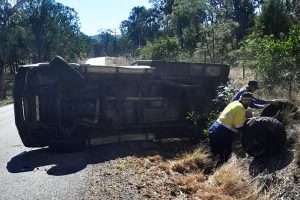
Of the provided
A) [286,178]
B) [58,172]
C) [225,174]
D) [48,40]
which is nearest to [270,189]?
[286,178]

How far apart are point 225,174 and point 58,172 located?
3.17 metres

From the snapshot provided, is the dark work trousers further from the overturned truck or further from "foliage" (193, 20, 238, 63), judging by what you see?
"foliage" (193, 20, 238, 63)

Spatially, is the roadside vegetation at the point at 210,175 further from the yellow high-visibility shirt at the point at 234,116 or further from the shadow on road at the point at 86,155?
the yellow high-visibility shirt at the point at 234,116

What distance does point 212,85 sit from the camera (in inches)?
478

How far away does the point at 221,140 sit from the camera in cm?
833

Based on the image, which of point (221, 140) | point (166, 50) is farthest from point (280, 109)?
point (166, 50)

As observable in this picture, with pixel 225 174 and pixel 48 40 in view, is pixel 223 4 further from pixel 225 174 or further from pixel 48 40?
pixel 225 174

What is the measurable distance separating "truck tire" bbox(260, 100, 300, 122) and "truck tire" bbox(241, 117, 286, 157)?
2.78 ft

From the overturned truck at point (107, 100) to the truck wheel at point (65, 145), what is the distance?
23mm

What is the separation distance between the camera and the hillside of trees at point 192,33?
1135cm

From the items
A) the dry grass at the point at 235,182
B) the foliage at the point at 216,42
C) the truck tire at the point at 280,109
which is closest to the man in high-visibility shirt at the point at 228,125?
the dry grass at the point at 235,182

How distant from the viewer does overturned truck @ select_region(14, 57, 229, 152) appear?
34.5ft

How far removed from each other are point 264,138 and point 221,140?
107 centimetres

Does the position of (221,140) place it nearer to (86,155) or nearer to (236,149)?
(236,149)
